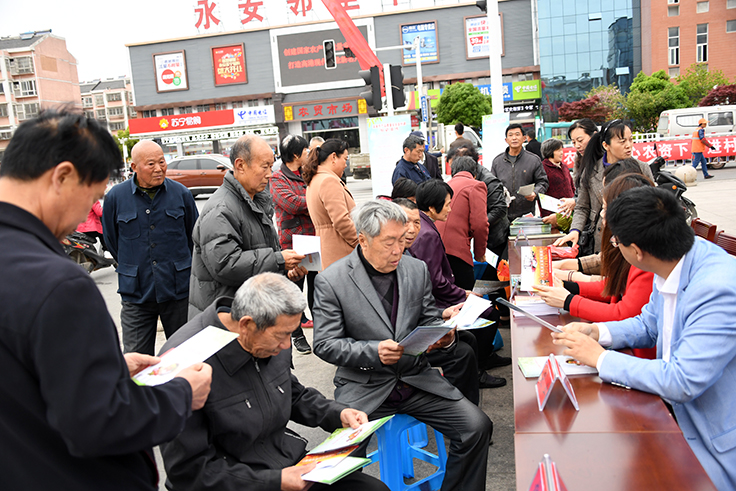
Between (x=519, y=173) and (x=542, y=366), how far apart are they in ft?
16.0

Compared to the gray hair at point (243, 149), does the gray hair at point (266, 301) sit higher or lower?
lower

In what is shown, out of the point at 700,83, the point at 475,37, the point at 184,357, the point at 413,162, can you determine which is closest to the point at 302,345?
the point at 413,162

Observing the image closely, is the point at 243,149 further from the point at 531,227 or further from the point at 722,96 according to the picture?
the point at 722,96

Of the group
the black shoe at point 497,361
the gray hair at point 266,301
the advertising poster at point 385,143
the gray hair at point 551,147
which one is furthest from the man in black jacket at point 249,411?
the advertising poster at point 385,143

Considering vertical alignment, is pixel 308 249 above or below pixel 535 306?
above

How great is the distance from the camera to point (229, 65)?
143 ft

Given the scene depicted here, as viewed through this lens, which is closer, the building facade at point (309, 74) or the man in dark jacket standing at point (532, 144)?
the man in dark jacket standing at point (532, 144)

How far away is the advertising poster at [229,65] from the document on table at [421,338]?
4404 cm

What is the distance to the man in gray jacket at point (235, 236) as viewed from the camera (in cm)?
315

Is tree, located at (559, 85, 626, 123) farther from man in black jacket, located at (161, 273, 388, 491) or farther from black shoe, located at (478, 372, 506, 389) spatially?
man in black jacket, located at (161, 273, 388, 491)

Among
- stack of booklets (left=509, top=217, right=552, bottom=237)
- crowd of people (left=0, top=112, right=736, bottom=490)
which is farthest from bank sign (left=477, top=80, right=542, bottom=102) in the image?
crowd of people (left=0, top=112, right=736, bottom=490)

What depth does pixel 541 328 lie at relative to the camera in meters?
2.82

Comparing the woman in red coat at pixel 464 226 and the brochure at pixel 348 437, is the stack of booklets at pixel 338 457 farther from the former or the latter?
the woman in red coat at pixel 464 226

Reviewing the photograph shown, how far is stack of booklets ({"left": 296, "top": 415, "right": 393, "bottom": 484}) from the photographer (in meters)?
1.80
